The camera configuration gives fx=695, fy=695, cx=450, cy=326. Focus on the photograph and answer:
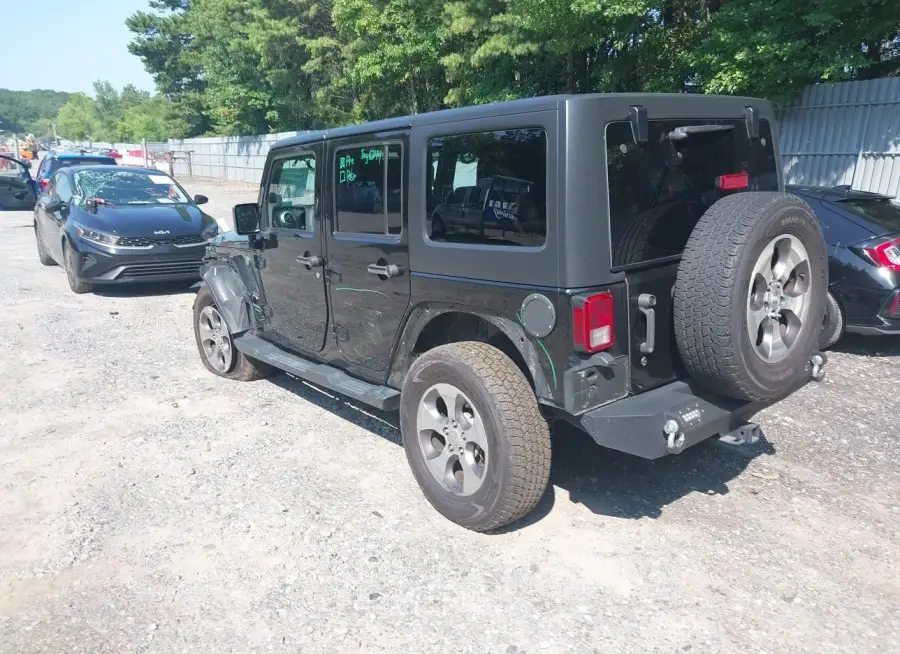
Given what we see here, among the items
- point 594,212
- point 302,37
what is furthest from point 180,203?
point 302,37

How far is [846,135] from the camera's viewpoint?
10250mm

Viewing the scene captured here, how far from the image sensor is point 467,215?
3447 millimetres

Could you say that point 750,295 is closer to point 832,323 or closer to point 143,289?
point 832,323

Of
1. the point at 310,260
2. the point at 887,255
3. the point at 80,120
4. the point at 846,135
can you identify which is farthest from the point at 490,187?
the point at 80,120

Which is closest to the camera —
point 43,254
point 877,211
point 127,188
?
point 877,211

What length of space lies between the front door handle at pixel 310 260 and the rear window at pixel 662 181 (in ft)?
6.85

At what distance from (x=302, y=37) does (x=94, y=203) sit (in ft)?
66.5

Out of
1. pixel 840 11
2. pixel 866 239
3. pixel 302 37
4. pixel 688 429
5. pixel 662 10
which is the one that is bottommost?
pixel 688 429

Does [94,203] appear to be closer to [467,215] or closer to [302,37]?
[467,215]

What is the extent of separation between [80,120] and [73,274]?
11838 cm

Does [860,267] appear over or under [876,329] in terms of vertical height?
over

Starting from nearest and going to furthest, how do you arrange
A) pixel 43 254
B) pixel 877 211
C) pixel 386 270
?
pixel 386 270 < pixel 877 211 < pixel 43 254

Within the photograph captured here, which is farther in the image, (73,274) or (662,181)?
(73,274)

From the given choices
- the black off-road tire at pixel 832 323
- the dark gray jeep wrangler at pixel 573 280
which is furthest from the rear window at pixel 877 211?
the dark gray jeep wrangler at pixel 573 280
